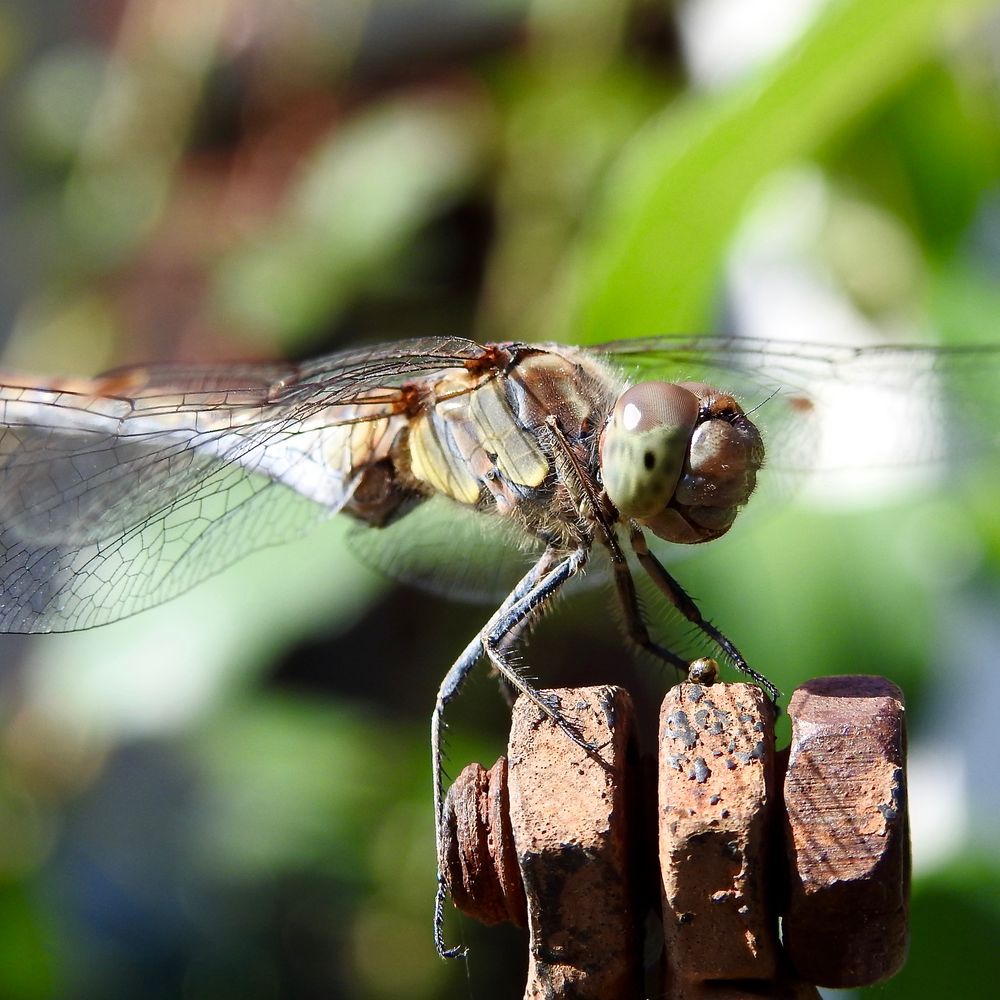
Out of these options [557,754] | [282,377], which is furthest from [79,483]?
[557,754]

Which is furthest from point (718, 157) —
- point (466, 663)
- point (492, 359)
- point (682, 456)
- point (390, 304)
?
point (390, 304)

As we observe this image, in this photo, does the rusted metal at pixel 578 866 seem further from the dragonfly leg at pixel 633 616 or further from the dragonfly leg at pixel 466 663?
the dragonfly leg at pixel 633 616

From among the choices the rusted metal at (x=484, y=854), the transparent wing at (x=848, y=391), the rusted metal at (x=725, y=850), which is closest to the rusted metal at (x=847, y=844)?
the rusted metal at (x=725, y=850)

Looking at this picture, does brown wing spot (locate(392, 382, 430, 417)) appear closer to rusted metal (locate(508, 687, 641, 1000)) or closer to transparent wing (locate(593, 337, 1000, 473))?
transparent wing (locate(593, 337, 1000, 473))

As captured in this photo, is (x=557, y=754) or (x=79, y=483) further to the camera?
(x=79, y=483)

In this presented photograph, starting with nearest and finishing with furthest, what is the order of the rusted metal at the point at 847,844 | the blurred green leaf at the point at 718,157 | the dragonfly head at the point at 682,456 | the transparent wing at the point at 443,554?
the rusted metal at the point at 847,844, the dragonfly head at the point at 682,456, the transparent wing at the point at 443,554, the blurred green leaf at the point at 718,157

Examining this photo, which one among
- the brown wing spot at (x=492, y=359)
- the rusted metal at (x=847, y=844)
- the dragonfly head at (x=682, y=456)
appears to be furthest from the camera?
the brown wing spot at (x=492, y=359)

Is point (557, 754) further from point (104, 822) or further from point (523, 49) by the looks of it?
point (523, 49)

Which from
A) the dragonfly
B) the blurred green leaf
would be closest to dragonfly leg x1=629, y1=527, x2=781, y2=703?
the dragonfly
